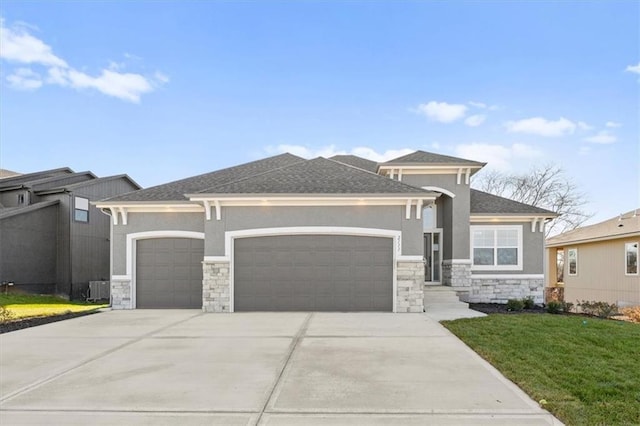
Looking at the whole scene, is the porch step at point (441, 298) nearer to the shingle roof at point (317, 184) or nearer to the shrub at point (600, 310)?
the shrub at point (600, 310)

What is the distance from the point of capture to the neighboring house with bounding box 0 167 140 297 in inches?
675

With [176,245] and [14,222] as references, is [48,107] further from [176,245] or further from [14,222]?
[176,245]

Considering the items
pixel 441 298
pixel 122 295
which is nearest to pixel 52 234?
pixel 122 295

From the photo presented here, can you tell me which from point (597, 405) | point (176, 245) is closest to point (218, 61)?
A: point (176, 245)

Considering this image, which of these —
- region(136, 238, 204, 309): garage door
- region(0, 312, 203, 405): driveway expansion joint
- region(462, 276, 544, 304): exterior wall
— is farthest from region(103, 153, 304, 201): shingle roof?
region(462, 276, 544, 304): exterior wall

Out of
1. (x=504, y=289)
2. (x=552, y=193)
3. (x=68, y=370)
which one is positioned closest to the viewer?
(x=68, y=370)

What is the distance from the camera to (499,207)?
14719 mm

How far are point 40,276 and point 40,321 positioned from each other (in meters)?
9.69

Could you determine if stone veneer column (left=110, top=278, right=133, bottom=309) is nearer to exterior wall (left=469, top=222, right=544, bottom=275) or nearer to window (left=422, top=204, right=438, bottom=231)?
window (left=422, top=204, right=438, bottom=231)

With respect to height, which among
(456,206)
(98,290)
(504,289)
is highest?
(456,206)

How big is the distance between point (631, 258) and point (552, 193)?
1856cm

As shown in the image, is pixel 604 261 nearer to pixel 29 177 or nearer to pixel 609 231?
pixel 609 231

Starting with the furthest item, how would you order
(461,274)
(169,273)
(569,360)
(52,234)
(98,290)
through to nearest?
(98,290) < (52,234) < (461,274) < (169,273) < (569,360)

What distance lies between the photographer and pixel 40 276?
18125 millimetres
